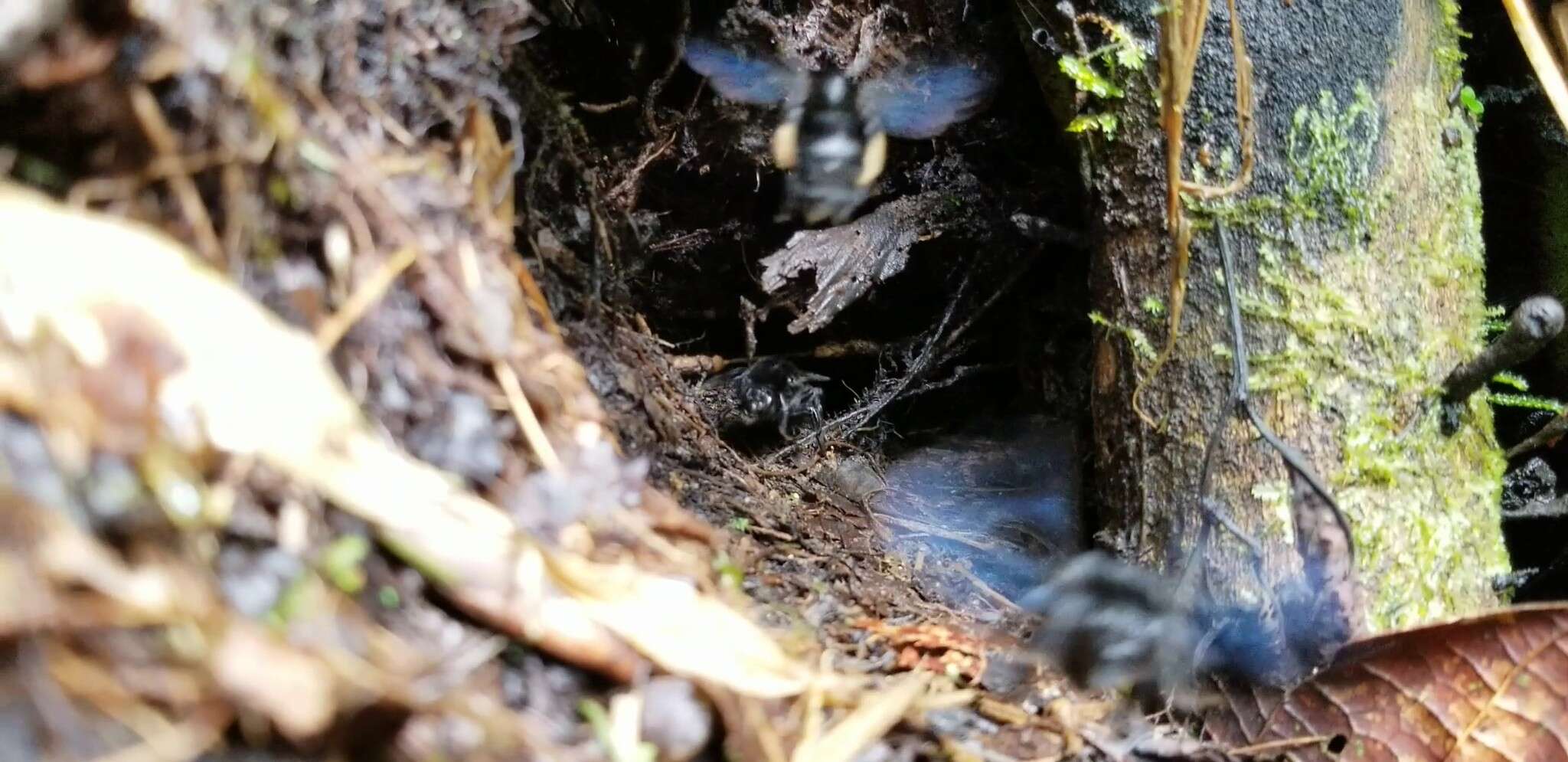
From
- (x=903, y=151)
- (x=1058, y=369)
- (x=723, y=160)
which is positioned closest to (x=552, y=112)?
(x=723, y=160)

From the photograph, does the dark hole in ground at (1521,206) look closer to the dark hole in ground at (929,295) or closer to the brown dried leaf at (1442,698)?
the dark hole in ground at (929,295)

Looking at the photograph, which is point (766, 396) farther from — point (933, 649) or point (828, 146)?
point (933, 649)

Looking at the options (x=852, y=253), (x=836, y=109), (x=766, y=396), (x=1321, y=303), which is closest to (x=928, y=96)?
(x=836, y=109)

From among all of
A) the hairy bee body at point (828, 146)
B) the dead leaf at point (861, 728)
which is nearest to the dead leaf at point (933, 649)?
the dead leaf at point (861, 728)

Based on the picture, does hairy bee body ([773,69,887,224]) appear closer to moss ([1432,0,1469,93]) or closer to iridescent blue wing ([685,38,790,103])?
iridescent blue wing ([685,38,790,103])

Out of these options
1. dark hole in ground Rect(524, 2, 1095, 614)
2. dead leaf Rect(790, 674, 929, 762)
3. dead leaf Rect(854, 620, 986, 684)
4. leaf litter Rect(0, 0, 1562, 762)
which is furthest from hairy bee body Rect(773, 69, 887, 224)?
dead leaf Rect(790, 674, 929, 762)

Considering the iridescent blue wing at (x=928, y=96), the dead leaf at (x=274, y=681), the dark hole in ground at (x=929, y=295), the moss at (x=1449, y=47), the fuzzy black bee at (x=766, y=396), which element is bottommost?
the fuzzy black bee at (x=766, y=396)

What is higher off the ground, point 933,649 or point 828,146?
point 828,146
